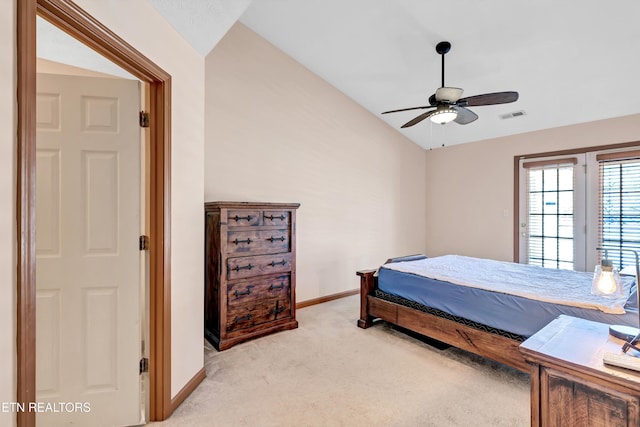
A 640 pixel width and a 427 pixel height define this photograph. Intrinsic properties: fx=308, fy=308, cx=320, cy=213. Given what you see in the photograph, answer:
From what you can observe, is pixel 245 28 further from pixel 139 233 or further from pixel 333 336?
pixel 333 336

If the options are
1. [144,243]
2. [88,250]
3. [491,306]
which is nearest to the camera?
[88,250]

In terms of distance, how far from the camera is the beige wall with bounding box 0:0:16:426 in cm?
93

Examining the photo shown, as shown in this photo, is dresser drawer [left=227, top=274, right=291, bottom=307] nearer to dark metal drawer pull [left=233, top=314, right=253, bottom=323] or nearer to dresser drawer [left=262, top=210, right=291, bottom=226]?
dark metal drawer pull [left=233, top=314, right=253, bottom=323]

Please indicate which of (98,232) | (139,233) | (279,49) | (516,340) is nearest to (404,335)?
(516,340)

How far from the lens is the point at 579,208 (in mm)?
4160

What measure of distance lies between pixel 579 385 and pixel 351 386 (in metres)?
→ 1.48

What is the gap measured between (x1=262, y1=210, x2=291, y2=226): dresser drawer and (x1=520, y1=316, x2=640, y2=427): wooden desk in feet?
7.75

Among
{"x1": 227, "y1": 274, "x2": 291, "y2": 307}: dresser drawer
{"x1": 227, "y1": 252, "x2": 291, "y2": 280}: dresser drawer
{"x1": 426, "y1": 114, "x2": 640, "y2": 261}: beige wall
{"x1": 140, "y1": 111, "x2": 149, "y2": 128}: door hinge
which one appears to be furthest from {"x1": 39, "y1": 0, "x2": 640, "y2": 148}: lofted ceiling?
{"x1": 227, "y1": 274, "x2": 291, "y2": 307}: dresser drawer

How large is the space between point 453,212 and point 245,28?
430cm

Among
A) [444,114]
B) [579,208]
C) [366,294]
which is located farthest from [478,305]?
[579,208]

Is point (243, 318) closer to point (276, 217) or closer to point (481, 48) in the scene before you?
point (276, 217)

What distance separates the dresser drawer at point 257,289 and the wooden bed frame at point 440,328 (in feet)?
2.80

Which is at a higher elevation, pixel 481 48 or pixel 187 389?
pixel 481 48

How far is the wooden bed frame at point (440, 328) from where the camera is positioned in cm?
224
